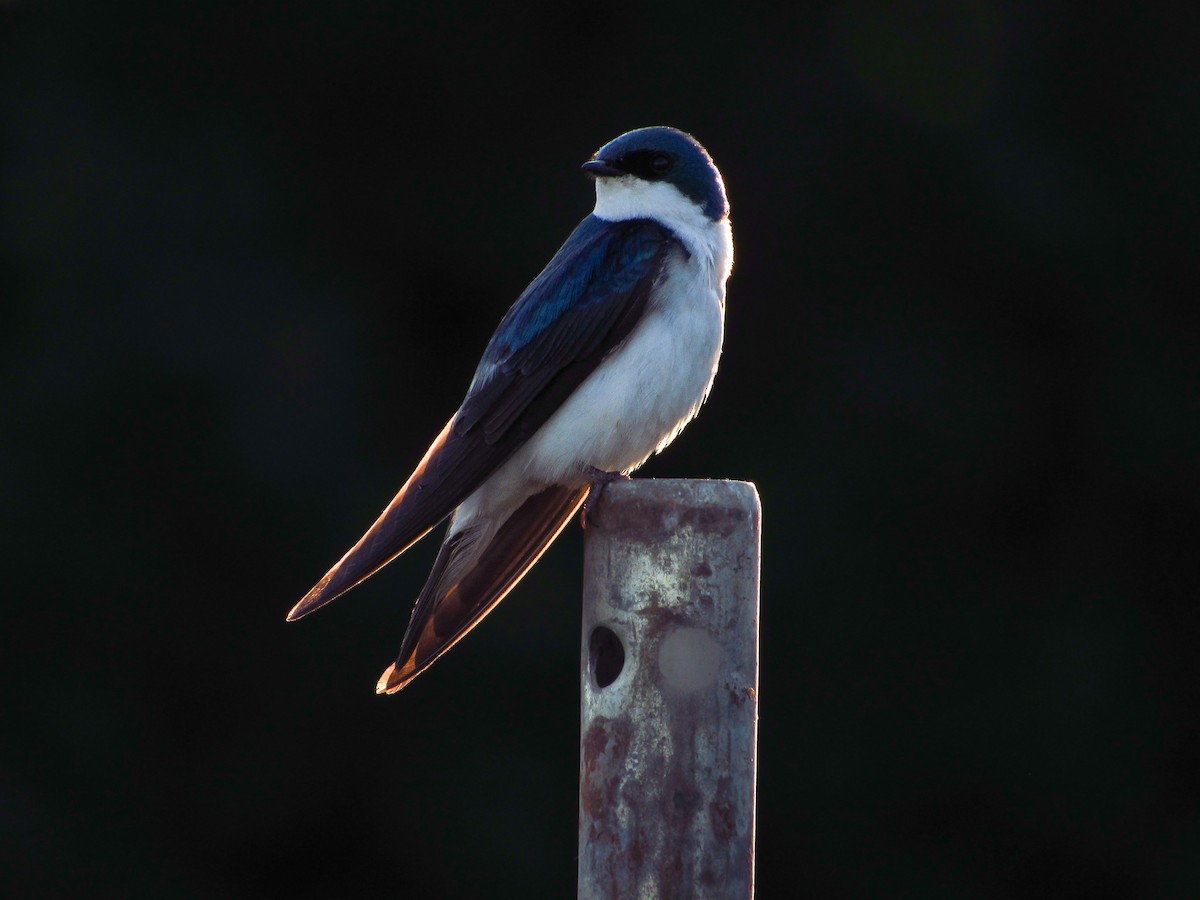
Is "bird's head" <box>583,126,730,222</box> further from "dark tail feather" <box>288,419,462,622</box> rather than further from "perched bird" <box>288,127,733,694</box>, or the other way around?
"dark tail feather" <box>288,419,462,622</box>

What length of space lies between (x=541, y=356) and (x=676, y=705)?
0.83 m

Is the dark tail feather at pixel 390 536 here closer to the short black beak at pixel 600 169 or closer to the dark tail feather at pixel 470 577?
the dark tail feather at pixel 470 577

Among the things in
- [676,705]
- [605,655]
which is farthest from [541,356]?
[676,705]

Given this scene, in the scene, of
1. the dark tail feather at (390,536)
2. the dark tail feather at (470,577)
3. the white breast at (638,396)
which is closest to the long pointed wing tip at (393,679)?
the dark tail feather at (470,577)

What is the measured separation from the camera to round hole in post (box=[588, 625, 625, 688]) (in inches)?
70.2

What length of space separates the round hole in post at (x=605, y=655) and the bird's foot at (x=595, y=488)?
0.44 ft

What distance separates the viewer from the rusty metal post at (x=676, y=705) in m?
1.65

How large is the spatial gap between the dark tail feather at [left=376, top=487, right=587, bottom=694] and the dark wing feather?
0.13 m

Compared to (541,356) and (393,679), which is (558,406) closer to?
(541,356)

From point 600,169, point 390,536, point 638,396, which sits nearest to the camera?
point 390,536

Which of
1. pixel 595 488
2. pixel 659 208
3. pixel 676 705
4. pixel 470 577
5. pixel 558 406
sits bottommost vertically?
pixel 676 705

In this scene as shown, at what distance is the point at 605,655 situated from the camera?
1826 mm

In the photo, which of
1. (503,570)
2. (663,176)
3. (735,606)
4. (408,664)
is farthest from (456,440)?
(735,606)

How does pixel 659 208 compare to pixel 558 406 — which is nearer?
pixel 558 406
